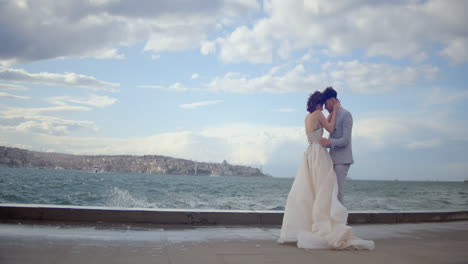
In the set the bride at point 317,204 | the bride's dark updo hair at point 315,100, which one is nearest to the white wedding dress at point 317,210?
the bride at point 317,204

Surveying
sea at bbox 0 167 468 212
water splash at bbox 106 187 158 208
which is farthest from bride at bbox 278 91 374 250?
water splash at bbox 106 187 158 208

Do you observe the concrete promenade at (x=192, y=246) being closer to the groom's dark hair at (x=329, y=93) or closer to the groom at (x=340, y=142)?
the groom at (x=340, y=142)

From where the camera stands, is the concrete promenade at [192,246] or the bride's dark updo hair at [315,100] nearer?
the concrete promenade at [192,246]

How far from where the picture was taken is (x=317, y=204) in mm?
5984

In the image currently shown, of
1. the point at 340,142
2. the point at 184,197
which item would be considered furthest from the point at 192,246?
the point at 184,197

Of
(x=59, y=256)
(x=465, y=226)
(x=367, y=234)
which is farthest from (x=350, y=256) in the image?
(x=465, y=226)

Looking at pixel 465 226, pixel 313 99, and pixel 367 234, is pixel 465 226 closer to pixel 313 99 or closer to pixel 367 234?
pixel 367 234

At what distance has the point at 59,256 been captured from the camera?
4617mm

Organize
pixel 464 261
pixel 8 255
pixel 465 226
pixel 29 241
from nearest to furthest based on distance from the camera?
pixel 8 255 → pixel 464 261 → pixel 29 241 → pixel 465 226

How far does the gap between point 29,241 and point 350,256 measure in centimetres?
395

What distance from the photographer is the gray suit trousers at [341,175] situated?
6145 millimetres

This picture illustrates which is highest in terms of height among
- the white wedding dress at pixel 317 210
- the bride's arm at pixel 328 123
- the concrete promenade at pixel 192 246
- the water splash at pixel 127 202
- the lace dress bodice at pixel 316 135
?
the bride's arm at pixel 328 123

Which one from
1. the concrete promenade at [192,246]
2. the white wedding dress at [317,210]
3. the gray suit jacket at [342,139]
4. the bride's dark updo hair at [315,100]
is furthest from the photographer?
the bride's dark updo hair at [315,100]

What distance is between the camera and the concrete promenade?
4695 mm
